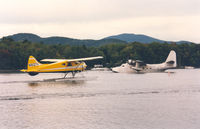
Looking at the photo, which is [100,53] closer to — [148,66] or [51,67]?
[148,66]

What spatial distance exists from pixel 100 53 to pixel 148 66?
57.8 m

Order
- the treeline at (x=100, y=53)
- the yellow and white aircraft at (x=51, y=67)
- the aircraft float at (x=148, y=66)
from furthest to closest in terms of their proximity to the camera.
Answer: the treeline at (x=100, y=53)
the aircraft float at (x=148, y=66)
the yellow and white aircraft at (x=51, y=67)

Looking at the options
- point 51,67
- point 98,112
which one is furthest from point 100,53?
point 98,112

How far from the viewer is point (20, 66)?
120 meters

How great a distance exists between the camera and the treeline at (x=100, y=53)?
395ft

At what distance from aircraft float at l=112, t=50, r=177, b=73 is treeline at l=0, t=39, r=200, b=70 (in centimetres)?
4051

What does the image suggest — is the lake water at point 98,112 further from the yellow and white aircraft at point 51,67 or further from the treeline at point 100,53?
the treeline at point 100,53

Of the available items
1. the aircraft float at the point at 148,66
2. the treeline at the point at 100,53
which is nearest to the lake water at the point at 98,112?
the aircraft float at the point at 148,66

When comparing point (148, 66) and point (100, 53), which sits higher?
point (100, 53)

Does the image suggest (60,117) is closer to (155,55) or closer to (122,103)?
(122,103)

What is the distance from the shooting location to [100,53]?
493 feet

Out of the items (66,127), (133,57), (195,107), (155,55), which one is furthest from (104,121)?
(155,55)

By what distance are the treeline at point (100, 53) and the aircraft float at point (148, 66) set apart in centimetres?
4051

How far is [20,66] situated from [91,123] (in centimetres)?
10268
